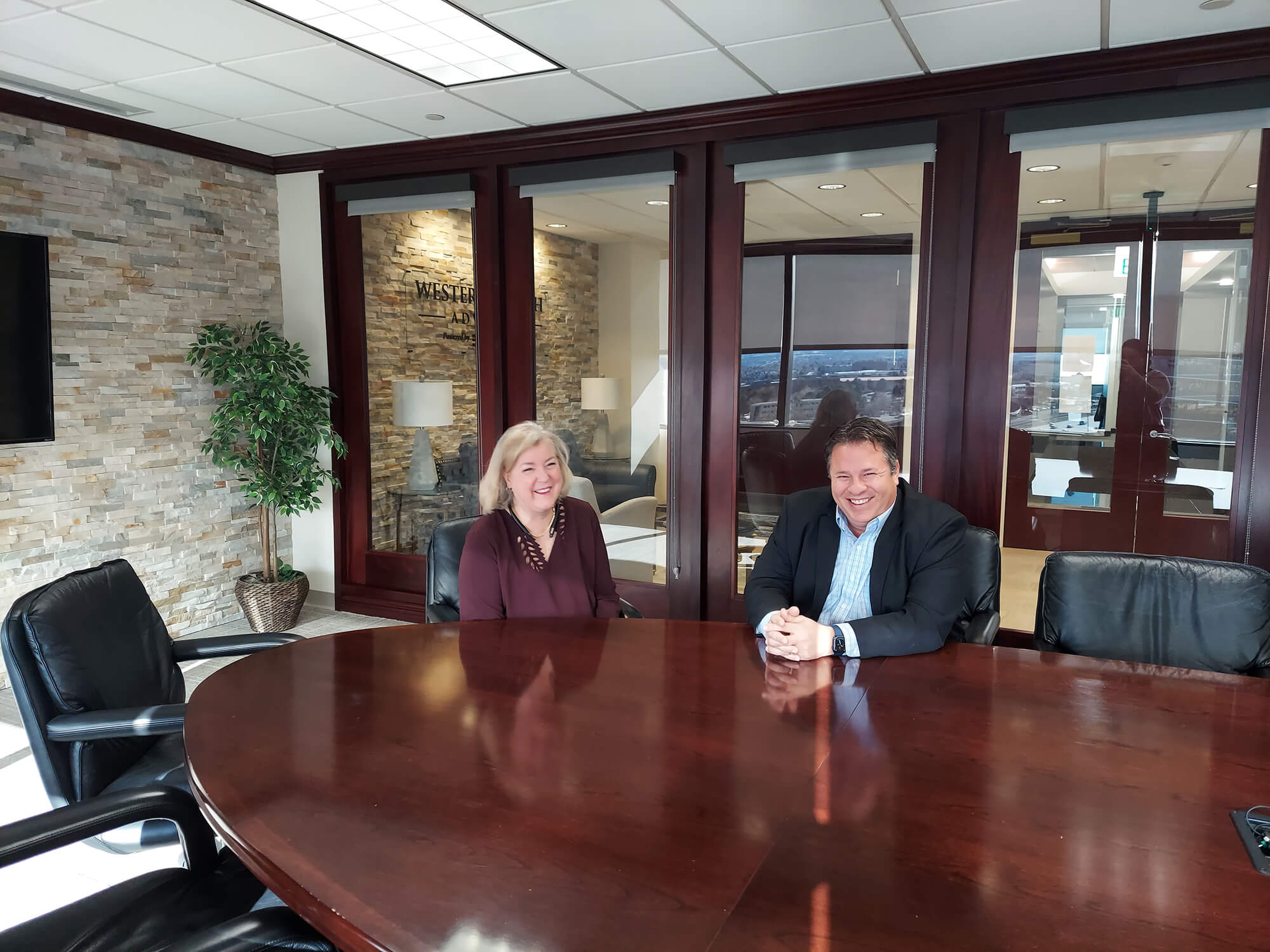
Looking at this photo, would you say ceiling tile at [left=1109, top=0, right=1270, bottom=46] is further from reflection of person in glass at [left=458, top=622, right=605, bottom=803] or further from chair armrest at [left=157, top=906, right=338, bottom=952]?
chair armrest at [left=157, top=906, right=338, bottom=952]

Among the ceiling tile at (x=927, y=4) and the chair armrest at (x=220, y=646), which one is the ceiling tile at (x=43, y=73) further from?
the ceiling tile at (x=927, y=4)

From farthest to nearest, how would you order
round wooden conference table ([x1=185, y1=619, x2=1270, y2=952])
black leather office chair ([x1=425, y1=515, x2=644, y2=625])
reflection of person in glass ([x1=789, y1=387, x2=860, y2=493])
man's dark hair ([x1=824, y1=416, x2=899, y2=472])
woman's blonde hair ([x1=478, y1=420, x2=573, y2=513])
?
reflection of person in glass ([x1=789, y1=387, x2=860, y2=493]) → black leather office chair ([x1=425, y1=515, x2=644, y2=625]) → woman's blonde hair ([x1=478, y1=420, x2=573, y2=513]) → man's dark hair ([x1=824, y1=416, x2=899, y2=472]) → round wooden conference table ([x1=185, y1=619, x2=1270, y2=952])

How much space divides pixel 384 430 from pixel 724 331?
7.31 ft

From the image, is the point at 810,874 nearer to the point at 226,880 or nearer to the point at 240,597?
the point at 226,880

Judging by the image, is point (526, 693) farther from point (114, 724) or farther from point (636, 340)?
point (636, 340)

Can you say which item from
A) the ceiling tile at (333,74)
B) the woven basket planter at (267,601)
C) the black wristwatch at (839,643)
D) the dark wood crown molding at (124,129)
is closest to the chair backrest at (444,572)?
the black wristwatch at (839,643)

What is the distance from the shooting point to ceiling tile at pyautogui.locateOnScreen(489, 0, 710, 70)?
2984mm

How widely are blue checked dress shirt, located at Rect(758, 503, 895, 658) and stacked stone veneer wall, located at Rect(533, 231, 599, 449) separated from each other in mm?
2448

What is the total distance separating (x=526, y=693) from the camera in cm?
182

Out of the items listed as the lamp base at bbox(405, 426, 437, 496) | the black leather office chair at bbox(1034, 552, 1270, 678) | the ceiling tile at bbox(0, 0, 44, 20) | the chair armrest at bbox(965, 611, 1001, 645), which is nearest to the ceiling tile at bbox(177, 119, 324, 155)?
the ceiling tile at bbox(0, 0, 44, 20)

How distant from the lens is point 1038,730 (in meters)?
1.63

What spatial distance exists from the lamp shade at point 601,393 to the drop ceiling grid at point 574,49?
1.35m

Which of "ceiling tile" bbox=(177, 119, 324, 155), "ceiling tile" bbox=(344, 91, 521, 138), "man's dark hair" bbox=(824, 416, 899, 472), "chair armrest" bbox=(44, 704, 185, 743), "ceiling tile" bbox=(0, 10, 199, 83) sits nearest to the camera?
"chair armrest" bbox=(44, 704, 185, 743)

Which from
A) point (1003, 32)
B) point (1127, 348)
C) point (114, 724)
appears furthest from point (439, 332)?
point (1127, 348)
